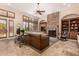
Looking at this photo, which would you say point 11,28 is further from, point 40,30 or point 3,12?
point 40,30

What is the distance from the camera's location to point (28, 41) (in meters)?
2.95

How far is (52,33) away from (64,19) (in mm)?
573

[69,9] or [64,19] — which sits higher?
[69,9]

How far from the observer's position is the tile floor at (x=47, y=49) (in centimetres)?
277

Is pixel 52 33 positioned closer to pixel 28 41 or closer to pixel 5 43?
pixel 28 41

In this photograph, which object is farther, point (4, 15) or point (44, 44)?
point (44, 44)

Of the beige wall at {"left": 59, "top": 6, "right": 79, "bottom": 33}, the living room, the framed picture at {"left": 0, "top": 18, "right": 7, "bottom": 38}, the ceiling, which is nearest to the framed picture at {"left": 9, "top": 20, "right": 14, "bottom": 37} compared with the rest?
the living room

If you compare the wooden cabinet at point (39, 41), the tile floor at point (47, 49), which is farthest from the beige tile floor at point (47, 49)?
the wooden cabinet at point (39, 41)

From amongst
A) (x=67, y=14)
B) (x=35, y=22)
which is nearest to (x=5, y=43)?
(x=35, y=22)

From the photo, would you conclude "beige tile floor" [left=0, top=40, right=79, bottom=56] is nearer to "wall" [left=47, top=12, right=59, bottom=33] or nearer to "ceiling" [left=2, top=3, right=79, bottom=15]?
"wall" [left=47, top=12, right=59, bottom=33]

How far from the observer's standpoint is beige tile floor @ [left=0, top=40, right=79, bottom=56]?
2.77 metres

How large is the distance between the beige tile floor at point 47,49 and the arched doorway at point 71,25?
0.75 feet

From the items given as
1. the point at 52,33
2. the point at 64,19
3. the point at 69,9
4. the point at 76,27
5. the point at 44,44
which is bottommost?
the point at 44,44

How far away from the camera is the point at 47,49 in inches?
110
